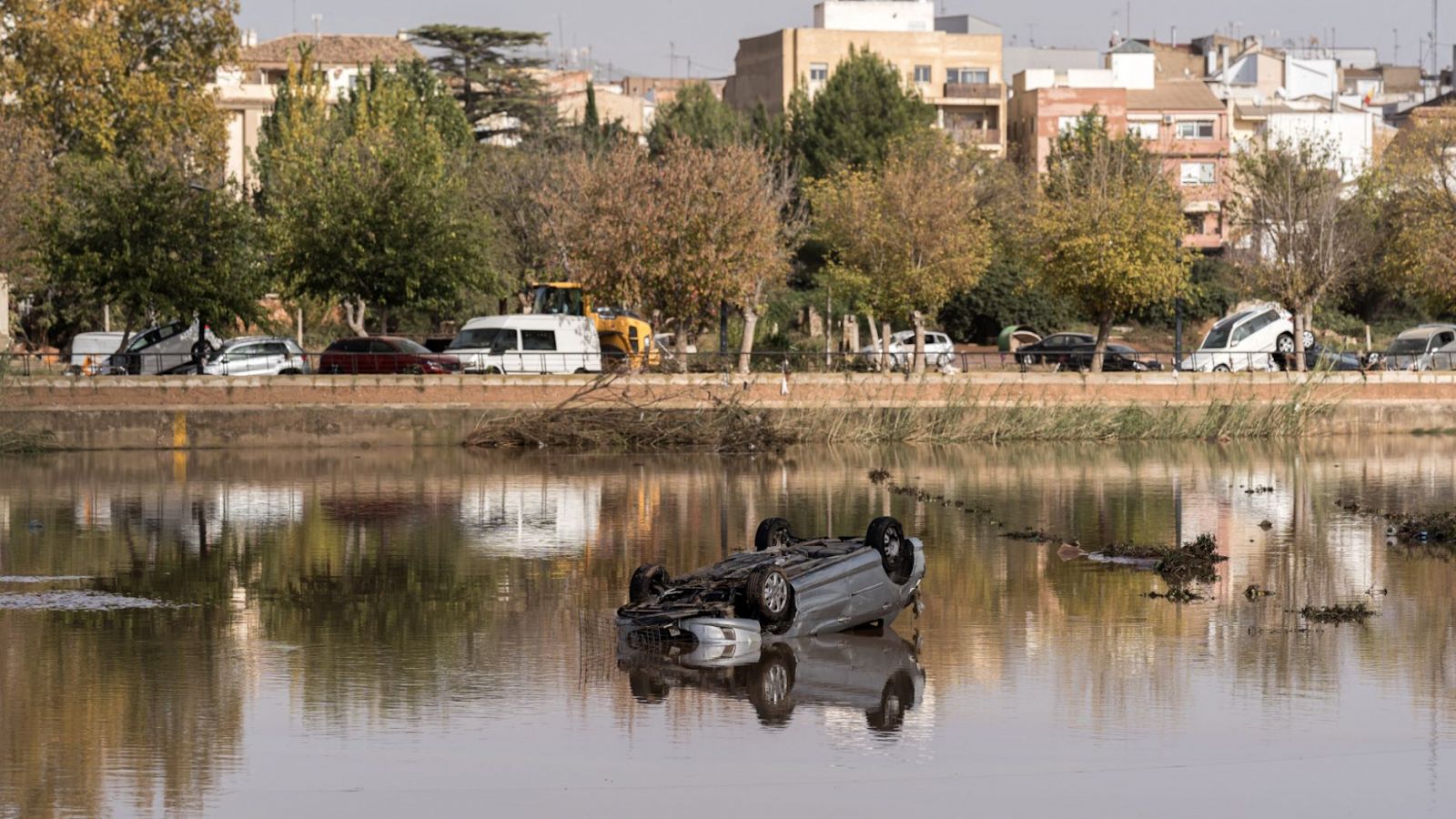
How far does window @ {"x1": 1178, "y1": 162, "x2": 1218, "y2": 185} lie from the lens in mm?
95325

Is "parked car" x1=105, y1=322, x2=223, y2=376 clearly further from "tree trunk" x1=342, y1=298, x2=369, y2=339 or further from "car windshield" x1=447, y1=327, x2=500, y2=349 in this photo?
"car windshield" x1=447, y1=327, x2=500, y2=349

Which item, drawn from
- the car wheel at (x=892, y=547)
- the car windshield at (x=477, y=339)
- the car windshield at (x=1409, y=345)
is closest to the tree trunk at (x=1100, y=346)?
the car windshield at (x=1409, y=345)

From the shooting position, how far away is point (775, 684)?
15445 millimetres

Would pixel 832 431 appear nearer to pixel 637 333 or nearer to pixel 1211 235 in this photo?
pixel 637 333

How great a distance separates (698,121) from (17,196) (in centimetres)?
3478

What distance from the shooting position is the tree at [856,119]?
77.7m

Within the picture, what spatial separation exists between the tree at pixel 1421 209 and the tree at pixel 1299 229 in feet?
4.40

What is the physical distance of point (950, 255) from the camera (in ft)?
176

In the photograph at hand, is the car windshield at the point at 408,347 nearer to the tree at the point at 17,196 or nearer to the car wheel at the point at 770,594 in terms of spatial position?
the tree at the point at 17,196

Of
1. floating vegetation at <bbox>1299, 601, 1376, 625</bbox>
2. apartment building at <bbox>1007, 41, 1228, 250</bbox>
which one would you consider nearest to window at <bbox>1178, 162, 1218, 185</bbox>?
apartment building at <bbox>1007, 41, 1228, 250</bbox>

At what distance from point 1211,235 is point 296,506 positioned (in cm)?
7025

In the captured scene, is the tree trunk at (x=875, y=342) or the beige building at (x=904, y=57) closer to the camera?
the tree trunk at (x=875, y=342)

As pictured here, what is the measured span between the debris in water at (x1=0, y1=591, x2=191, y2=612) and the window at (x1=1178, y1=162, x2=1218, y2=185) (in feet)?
264

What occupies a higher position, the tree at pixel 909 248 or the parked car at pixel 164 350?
the tree at pixel 909 248
